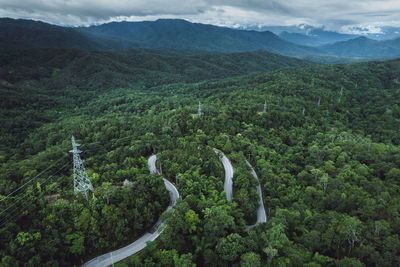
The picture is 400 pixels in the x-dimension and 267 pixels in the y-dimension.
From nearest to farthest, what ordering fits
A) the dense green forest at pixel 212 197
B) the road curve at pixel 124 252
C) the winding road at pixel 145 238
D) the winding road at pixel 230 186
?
the dense green forest at pixel 212 197
the road curve at pixel 124 252
the winding road at pixel 145 238
the winding road at pixel 230 186

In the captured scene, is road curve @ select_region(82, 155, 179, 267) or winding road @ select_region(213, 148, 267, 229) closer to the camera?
road curve @ select_region(82, 155, 179, 267)

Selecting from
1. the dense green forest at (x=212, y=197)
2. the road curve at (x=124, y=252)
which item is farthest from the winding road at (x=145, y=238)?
the dense green forest at (x=212, y=197)

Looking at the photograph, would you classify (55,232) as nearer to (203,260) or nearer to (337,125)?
(203,260)

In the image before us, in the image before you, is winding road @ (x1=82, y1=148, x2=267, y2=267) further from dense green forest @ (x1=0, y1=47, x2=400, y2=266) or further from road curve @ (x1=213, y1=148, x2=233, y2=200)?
dense green forest @ (x1=0, y1=47, x2=400, y2=266)

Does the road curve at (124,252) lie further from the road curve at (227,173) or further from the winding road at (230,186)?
the winding road at (230,186)

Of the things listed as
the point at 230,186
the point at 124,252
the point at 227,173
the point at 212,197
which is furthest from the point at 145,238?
the point at 227,173

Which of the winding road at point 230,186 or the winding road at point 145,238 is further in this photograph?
the winding road at point 230,186

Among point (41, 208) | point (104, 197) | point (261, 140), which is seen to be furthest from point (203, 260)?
point (261, 140)

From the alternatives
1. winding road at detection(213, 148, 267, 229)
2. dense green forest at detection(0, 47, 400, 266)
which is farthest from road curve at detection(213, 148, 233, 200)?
dense green forest at detection(0, 47, 400, 266)

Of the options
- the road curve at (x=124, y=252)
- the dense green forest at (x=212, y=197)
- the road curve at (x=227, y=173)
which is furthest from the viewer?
the road curve at (x=227, y=173)

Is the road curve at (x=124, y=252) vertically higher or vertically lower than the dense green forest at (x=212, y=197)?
lower

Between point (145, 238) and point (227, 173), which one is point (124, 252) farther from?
point (227, 173)
